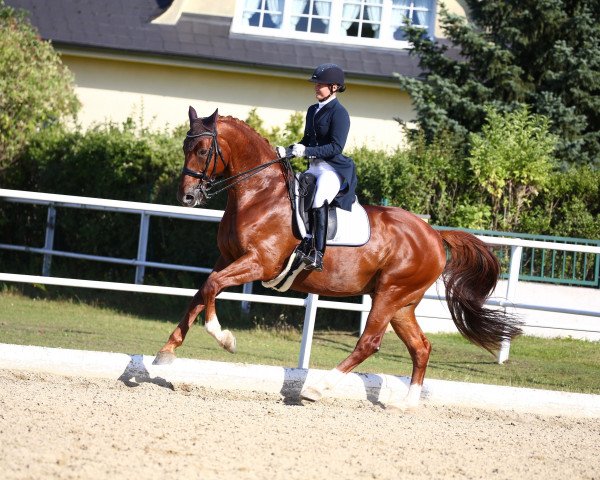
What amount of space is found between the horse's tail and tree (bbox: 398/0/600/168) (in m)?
6.95

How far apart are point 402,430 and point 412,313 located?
1.71 meters

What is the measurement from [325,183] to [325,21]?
14.3 meters

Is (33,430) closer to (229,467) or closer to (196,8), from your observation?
(229,467)

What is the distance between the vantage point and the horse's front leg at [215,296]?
698cm

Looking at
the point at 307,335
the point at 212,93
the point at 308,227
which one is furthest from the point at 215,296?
the point at 212,93

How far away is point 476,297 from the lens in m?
8.21

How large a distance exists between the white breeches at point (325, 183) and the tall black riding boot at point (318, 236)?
0.06 meters

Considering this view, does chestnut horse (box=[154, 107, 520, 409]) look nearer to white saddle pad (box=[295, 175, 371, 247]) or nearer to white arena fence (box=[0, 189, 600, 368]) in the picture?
white saddle pad (box=[295, 175, 371, 247])

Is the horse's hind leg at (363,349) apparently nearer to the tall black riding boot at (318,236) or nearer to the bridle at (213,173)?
the tall black riding boot at (318,236)

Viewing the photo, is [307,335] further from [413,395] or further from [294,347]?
[294,347]

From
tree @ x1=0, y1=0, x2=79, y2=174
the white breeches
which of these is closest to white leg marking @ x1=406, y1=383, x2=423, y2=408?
the white breeches

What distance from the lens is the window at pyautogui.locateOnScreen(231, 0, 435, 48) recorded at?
20750mm

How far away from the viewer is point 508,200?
13.3 meters

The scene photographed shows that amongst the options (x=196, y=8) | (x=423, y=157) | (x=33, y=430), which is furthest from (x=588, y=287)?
(x=196, y=8)
